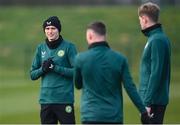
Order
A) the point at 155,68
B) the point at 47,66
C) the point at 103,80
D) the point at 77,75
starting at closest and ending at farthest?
the point at 103,80, the point at 77,75, the point at 155,68, the point at 47,66

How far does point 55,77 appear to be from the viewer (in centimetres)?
1012

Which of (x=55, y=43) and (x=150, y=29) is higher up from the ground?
(x=150, y=29)

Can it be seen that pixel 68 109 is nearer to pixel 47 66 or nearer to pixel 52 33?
pixel 47 66

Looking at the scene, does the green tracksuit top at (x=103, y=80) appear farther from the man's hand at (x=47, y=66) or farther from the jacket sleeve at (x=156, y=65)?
the man's hand at (x=47, y=66)

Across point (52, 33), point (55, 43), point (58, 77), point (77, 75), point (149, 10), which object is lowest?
point (58, 77)

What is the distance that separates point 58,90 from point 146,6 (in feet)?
5.27

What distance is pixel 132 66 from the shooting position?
1406 inches

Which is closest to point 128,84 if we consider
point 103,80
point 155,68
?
point 103,80

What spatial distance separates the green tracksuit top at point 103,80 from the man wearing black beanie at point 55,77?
1661 millimetres

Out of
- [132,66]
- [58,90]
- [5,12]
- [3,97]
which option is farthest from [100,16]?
[58,90]

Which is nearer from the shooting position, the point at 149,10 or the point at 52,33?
the point at 149,10

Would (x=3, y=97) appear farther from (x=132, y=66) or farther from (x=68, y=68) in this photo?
(x=68, y=68)

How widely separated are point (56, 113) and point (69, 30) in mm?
33248

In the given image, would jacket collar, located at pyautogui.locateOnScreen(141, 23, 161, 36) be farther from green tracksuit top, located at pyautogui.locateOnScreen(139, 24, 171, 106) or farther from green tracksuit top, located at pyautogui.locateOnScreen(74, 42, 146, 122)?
green tracksuit top, located at pyautogui.locateOnScreen(74, 42, 146, 122)
